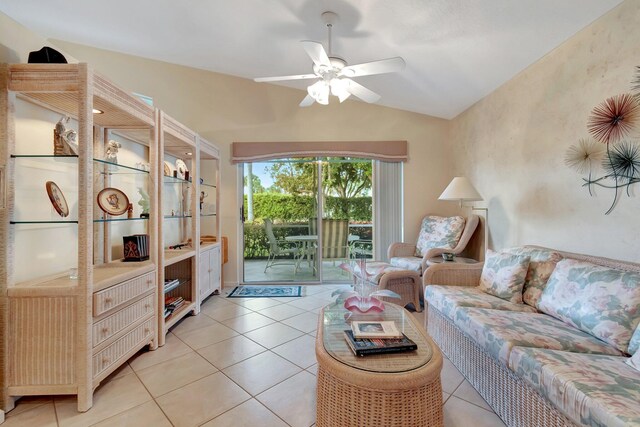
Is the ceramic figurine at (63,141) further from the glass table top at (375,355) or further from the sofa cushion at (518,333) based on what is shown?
the sofa cushion at (518,333)

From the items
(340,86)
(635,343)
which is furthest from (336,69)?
(635,343)

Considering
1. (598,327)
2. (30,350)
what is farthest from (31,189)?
(598,327)

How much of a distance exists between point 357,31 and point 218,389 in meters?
2.85

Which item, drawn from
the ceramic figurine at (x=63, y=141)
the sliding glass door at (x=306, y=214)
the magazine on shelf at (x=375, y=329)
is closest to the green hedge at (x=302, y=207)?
the sliding glass door at (x=306, y=214)

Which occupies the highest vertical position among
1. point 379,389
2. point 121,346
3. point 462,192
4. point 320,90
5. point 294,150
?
point 320,90

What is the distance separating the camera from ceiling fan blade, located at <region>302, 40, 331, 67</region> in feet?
5.79

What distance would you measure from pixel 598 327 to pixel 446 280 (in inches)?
41.8

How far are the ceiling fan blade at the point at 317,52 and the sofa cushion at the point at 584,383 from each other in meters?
2.04

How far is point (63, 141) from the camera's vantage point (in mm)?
1755

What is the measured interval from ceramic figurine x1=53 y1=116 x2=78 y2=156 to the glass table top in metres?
1.93

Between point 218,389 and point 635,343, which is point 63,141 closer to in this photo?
point 218,389

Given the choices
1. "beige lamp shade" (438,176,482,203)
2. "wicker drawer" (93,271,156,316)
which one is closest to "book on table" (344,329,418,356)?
"wicker drawer" (93,271,156,316)

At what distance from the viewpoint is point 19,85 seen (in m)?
1.56

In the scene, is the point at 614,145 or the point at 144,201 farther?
the point at 144,201
